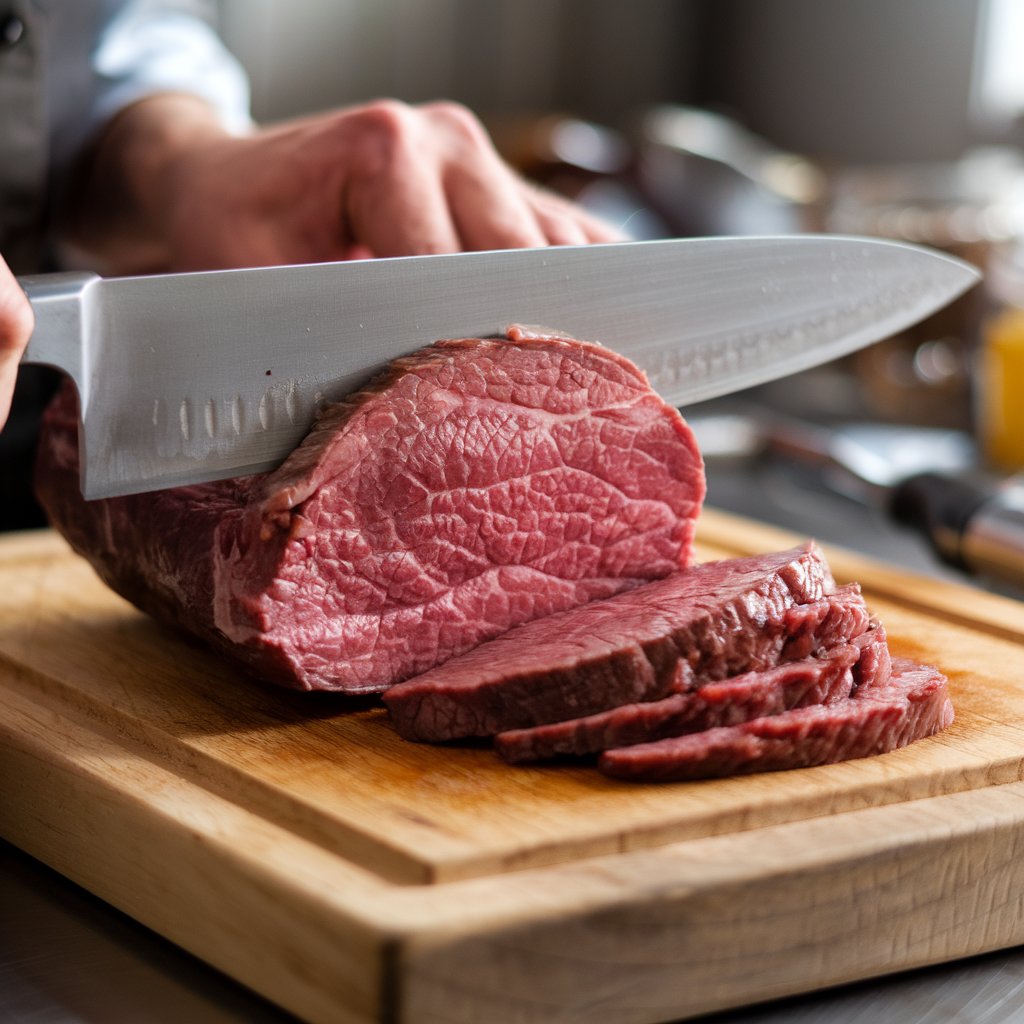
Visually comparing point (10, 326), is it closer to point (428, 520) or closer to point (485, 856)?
point (428, 520)

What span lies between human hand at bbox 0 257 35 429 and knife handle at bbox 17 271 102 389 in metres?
0.07

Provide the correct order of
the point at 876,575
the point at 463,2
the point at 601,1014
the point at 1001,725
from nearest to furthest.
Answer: the point at 601,1014, the point at 1001,725, the point at 876,575, the point at 463,2

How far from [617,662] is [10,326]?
856 millimetres

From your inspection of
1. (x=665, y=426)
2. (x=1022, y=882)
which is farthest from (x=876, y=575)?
(x=1022, y=882)

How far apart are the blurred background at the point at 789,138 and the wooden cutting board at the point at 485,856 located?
4.12 feet

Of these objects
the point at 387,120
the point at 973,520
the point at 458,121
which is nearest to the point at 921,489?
the point at 973,520

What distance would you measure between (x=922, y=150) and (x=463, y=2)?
2758 mm

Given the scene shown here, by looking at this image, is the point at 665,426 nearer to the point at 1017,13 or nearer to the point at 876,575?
the point at 876,575

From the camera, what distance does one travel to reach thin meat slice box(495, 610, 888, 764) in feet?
5.89

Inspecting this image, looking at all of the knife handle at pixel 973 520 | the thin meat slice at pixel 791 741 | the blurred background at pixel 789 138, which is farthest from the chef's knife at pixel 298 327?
the blurred background at pixel 789 138

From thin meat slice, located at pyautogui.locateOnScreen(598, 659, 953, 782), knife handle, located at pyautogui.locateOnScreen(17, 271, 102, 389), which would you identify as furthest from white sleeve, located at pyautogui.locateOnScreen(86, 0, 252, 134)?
Result: thin meat slice, located at pyautogui.locateOnScreen(598, 659, 953, 782)

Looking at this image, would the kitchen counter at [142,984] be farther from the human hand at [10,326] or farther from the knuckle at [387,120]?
the knuckle at [387,120]

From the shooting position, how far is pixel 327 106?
7.80 metres

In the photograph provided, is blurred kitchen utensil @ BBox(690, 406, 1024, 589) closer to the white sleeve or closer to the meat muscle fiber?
the meat muscle fiber
